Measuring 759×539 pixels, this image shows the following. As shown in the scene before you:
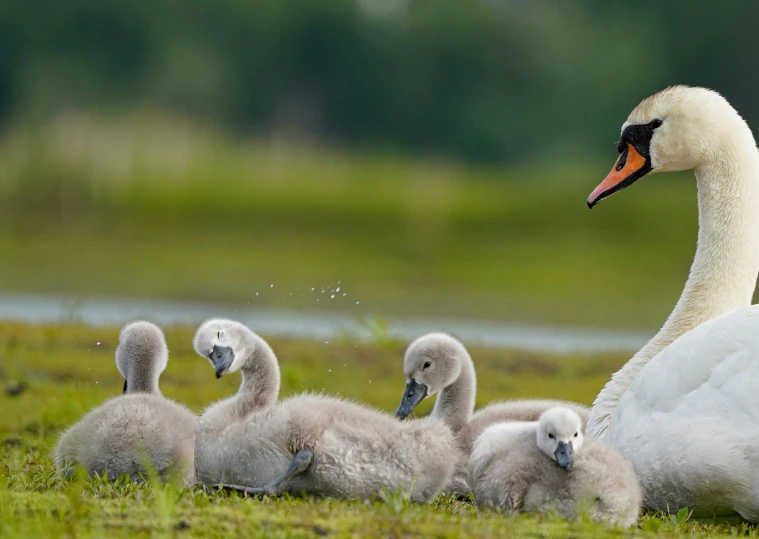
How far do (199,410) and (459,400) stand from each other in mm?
2615

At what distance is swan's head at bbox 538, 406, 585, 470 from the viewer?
4328 millimetres

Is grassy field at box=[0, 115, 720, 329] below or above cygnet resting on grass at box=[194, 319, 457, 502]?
above

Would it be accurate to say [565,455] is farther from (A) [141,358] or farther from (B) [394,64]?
(B) [394,64]

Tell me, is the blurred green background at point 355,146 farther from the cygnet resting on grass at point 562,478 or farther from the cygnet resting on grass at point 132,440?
the cygnet resting on grass at point 562,478

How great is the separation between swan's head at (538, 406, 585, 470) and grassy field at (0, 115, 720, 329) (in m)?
15.5

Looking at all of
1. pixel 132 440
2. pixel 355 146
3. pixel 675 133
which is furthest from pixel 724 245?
pixel 355 146

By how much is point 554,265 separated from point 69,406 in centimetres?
1735

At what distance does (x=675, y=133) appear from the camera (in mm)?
6109

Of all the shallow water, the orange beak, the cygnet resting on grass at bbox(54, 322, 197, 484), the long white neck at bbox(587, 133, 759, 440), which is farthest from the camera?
the shallow water

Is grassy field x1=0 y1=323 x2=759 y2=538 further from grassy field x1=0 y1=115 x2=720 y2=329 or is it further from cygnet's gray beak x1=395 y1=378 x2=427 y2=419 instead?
grassy field x1=0 y1=115 x2=720 y2=329

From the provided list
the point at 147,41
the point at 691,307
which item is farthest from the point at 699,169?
the point at 147,41

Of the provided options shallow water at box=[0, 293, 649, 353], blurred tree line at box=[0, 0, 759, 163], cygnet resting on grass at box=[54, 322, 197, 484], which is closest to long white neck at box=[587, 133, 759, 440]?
cygnet resting on grass at box=[54, 322, 197, 484]

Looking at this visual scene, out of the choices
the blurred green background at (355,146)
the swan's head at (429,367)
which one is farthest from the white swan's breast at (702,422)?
the blurred green background at (355,146)

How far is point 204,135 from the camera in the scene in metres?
23.2
